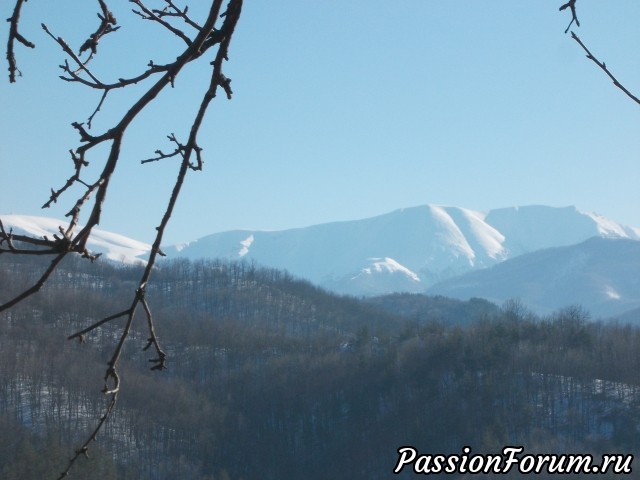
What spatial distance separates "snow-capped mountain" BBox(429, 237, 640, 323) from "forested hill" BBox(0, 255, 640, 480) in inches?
4192

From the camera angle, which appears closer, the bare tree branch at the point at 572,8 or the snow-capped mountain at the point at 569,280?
the bare tree branch at the point at 572,8

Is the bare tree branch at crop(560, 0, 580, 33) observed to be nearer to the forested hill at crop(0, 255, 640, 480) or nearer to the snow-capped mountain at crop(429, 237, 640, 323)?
the forested hill at crop(0, 255, 640, 480)

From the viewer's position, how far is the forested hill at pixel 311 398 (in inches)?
1613

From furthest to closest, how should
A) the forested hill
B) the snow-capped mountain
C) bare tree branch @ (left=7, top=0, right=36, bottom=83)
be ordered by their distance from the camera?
the snow-capped mountain, the forested hill, bare tree branch @ (left=7, top=0, right=36, bottom=83)

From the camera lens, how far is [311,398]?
49.1 meters

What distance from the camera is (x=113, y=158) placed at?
146 cm

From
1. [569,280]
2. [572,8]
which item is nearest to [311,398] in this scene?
[572,8]

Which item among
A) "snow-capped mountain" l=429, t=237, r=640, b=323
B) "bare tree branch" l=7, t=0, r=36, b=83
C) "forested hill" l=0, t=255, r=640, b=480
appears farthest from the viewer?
"snow-capped mountain" l=429, t=237, r=640, b=323

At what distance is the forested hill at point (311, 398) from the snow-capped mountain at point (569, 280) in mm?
106465

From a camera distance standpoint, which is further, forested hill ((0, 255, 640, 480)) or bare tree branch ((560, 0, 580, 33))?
forested hill ((0, 255, 640, 480))

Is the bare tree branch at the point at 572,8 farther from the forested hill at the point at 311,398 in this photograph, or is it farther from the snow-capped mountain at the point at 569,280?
the snow-capped mountain at the point at 569,280

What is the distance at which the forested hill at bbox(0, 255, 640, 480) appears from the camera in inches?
1613

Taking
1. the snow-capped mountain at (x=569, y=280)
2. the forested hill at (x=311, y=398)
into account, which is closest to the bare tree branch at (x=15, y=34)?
the forested hill at (x=311, y=398)

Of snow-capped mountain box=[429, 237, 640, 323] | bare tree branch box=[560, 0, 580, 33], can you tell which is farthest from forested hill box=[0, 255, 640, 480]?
snow-capped mountain box=[429, 237, 640, 323]
